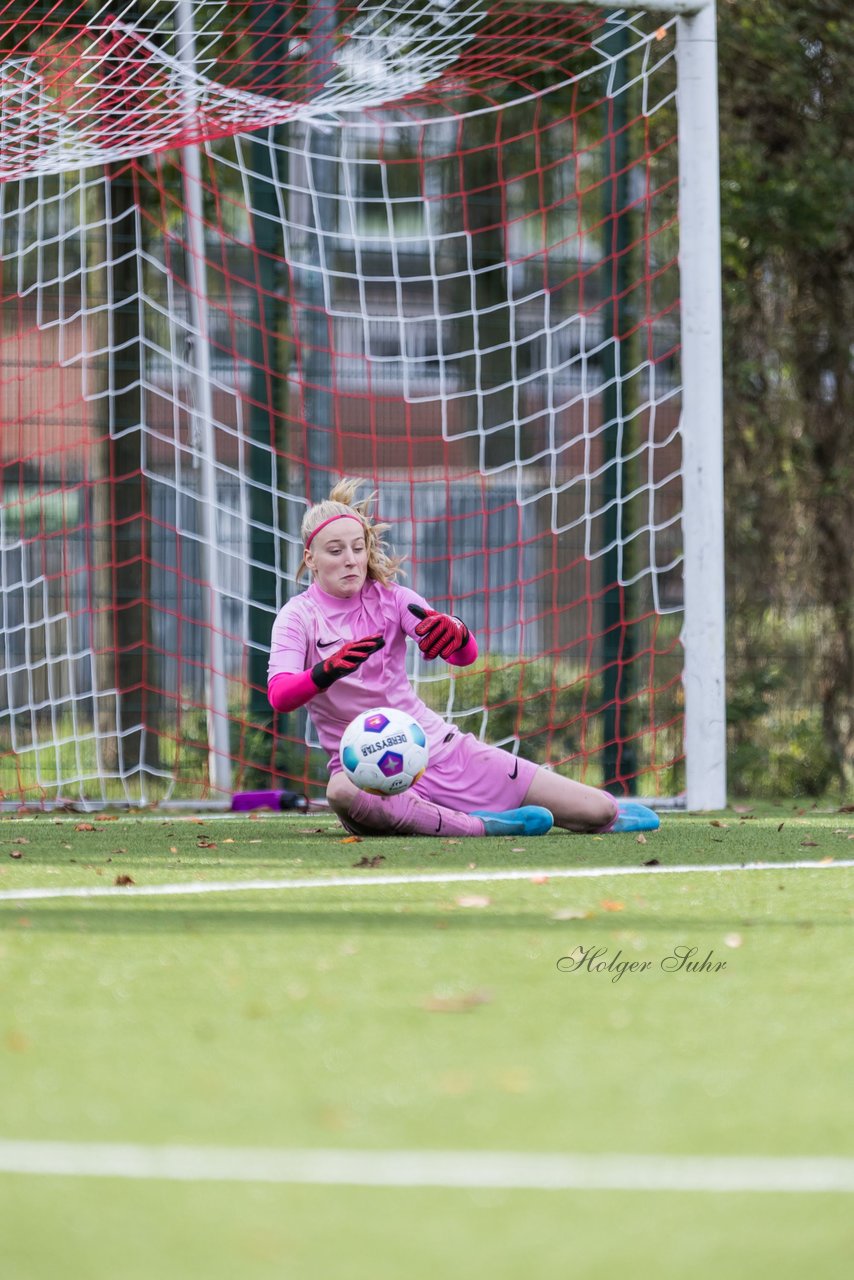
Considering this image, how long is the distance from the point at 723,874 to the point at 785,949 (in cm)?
102

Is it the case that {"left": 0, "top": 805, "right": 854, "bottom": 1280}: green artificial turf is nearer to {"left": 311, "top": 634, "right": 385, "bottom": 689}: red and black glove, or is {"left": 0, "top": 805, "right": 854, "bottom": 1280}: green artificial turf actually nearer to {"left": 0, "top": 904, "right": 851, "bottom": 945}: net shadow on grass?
{"left": 0, "top": 904, "right": 851, "bottom": 945}: net shadow on grass

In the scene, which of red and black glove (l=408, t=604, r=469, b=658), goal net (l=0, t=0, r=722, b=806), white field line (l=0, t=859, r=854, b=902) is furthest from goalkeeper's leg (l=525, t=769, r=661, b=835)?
goal net (l=0, t=0, r=722, b=806)

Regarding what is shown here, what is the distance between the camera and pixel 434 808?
15.5 ft

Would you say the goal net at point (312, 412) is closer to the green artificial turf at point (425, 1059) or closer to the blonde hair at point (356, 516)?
the blonde hair at point (356, 516)

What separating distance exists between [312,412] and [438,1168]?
6232 millimetres

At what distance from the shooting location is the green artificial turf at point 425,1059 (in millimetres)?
1354

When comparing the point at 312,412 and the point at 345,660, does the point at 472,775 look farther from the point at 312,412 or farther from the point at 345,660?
the point at 312,412

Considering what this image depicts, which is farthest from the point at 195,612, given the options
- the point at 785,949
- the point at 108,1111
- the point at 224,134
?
the point at 108,1111

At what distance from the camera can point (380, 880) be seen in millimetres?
3545

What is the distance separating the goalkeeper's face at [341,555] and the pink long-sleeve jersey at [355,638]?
0.08m

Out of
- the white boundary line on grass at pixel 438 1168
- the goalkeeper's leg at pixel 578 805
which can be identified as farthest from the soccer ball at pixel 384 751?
the white boundary line on grass at pixel 438 1168

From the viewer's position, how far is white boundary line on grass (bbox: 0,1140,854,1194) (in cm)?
149

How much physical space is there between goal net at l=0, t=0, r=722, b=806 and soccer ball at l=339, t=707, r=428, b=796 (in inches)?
97.6

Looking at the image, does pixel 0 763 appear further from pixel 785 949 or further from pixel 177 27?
pixel 785 949
